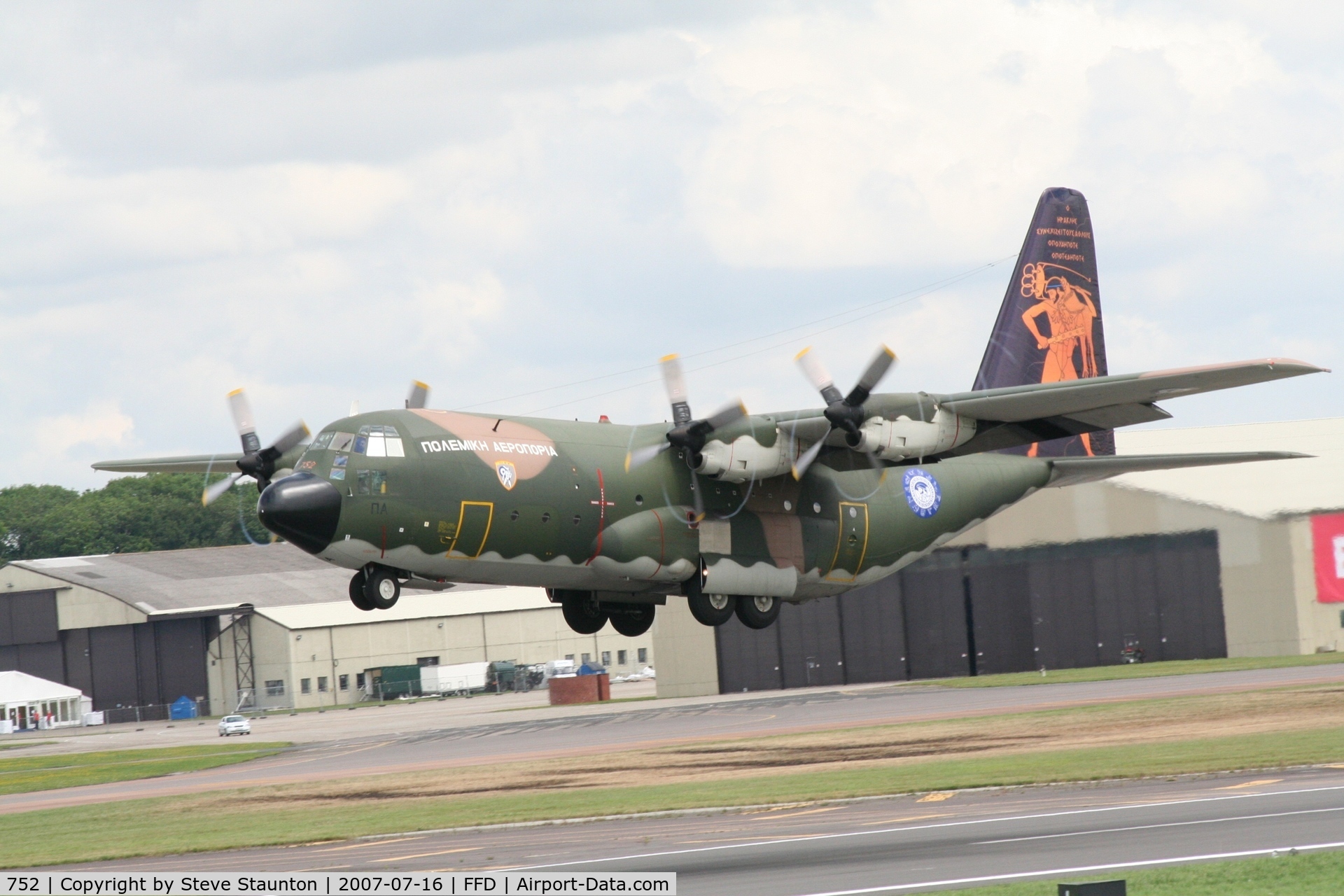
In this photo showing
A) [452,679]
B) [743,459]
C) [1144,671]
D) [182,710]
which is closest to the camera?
[743,459]

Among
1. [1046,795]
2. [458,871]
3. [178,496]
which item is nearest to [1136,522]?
[1046,795]

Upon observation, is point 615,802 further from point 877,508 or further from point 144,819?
point 144,819

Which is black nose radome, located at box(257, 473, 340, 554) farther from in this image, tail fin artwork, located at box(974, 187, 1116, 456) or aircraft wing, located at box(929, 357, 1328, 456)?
tail fin artwork, located at box(974, 187, 1116, 456)

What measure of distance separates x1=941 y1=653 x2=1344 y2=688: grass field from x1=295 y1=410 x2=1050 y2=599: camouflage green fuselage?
2940cm

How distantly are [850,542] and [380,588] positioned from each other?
11931mm

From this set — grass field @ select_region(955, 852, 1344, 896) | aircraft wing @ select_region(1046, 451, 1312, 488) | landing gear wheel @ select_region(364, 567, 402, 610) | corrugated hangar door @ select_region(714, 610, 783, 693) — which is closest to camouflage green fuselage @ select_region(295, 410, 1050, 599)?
landing gear wheel @ select_region(364, 567, 402, 610)

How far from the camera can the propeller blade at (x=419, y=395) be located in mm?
34469

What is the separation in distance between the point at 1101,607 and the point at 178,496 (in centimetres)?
12691

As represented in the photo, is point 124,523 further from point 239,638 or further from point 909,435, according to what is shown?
point 909,435

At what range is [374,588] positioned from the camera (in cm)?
3038

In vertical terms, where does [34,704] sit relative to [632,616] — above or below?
below

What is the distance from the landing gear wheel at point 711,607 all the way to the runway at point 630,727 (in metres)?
17.2

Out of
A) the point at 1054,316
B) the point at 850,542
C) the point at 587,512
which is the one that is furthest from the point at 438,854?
the point at 1054,316

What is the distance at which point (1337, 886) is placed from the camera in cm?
1939
